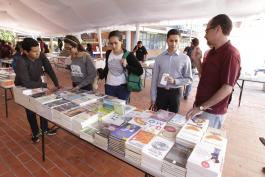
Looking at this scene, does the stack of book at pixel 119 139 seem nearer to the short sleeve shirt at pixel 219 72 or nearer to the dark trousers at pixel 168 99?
the short sleeve shirt at pixel 219 72

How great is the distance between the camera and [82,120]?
116 cm

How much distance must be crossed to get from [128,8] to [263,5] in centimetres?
333

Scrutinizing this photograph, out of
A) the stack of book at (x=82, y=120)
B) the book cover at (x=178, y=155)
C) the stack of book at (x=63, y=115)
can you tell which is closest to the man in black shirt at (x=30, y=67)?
the stack of book at (x=63, y=115)

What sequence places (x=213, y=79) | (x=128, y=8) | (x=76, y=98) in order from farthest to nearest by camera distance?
(x=128, y=8), (x=76, y=98), (x=213, y=79)

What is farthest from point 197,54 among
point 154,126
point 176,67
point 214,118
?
point 154,126

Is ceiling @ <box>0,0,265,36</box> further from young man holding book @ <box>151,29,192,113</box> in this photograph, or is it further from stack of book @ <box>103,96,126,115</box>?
stack of book @ <box>103,96,126,115</box>

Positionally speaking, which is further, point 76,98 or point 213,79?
point 76,98

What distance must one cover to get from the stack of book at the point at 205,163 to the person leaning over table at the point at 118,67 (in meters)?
1.19

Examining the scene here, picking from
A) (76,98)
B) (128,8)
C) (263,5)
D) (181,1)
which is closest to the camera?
(76,98)

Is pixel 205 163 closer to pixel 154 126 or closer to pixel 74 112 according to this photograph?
pixel 154 126

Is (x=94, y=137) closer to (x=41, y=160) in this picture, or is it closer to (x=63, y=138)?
(x=41, y=160)

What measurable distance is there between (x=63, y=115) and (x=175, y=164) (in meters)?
0.86

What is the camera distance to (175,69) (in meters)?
1.74

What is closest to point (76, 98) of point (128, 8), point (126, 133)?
point (126, 133)
